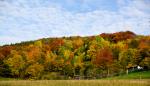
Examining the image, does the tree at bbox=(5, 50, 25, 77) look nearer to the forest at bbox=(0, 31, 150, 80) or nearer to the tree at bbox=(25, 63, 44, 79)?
the forest at bbox=(0, 31, 150, 80)

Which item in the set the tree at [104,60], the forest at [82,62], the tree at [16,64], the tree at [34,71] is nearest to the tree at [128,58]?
the forest at [82,62]

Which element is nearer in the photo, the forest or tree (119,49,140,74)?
tree (119,49,140,74)

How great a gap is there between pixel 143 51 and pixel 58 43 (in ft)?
163

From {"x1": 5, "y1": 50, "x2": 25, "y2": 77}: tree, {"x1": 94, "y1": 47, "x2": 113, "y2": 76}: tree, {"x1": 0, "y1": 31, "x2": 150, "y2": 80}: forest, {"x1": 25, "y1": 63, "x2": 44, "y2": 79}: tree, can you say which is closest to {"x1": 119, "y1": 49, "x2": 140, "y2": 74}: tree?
{"x1": 0, "y1": 31, "x2": 150, "y2": 80}: forest

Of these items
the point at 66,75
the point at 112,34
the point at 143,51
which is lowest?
the point at 66,75

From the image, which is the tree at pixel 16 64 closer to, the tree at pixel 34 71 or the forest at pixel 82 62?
the forest at pixel 82 62

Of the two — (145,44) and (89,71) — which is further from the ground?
(145,44)

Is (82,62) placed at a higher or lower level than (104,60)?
lower

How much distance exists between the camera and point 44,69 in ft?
338

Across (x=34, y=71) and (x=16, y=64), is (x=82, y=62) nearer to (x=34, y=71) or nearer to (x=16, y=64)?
(x=34, y=71)

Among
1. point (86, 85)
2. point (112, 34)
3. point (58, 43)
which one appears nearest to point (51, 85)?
point (86, 85)

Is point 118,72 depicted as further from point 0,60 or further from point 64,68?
point 0,60

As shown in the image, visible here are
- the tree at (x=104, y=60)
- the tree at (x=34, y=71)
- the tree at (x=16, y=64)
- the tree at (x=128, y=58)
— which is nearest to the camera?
the tree at (x=128, y=58)

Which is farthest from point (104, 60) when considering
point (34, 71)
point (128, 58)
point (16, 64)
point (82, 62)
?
point (16, 64)
